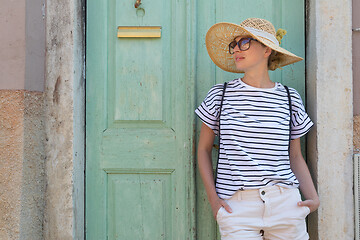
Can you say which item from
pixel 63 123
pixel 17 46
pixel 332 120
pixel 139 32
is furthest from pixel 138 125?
pixel 332 120

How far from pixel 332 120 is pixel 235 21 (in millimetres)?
969

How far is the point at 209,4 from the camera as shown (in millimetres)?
2822

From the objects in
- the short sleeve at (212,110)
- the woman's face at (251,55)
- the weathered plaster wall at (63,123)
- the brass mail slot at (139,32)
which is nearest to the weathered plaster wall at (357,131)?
the woman's face at (251,55)

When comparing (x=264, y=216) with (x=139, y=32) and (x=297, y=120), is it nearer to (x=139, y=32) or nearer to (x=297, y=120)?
(x=297, y=120)

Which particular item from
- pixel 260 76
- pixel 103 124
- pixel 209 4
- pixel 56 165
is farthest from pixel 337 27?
pixel 56 165

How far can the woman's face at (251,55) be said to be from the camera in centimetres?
225

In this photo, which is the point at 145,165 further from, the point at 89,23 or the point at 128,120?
the point at 89,23

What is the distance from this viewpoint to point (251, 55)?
2.26 metres

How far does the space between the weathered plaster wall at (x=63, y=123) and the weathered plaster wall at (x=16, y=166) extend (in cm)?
13

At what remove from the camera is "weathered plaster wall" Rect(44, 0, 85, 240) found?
261 cm

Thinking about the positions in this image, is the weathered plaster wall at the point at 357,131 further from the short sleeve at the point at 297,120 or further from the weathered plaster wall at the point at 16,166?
the weathered plaster wall at the point at 16,166

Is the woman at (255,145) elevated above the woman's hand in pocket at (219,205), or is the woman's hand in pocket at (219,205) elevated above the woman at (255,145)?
the woman at (255,145)

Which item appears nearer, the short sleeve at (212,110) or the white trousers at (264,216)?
the white trousers at (264,216)

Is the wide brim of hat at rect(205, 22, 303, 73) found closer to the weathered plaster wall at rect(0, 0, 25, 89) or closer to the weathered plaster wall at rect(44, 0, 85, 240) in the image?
the weathered plaster wall at rect(44, 0, 85, 240)
